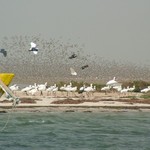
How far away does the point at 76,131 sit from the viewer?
121ft

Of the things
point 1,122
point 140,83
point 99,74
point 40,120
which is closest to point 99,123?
point 40,120

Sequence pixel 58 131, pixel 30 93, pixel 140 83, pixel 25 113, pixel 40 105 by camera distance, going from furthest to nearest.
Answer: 1. pixel 140 83
2. pixel 30 93
3. pixel 40 105
4. pixel 25 113
5. pixel 58 131

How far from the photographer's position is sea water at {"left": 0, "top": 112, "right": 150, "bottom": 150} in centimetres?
3069

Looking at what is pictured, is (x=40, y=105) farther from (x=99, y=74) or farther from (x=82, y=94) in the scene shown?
(x=99, y=74)

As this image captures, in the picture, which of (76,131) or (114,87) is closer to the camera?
(76,131)

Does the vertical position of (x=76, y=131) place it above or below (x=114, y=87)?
below

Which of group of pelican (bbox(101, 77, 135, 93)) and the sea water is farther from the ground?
group of pelican (bbox(101, 77, 135, 93))

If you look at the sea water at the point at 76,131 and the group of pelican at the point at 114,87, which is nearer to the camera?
the sea water at the point at 76,131

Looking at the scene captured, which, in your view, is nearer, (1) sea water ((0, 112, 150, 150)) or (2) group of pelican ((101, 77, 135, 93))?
(1) sea water ((0, 112, 150, 150))

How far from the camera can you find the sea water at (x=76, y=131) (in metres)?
30.7

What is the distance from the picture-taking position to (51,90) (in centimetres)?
7269

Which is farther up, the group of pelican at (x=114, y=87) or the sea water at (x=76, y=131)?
the group of pelican at (x=114, y=87)

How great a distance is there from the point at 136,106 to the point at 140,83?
38530 millimetres

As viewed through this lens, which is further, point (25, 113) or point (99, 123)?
point (25, 113)
